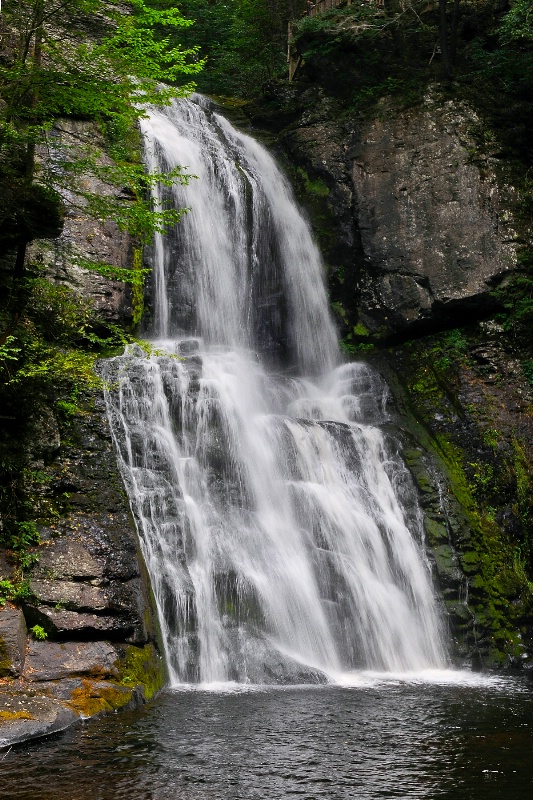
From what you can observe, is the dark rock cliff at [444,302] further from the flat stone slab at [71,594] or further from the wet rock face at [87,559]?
the flat stone slab at [71,594]

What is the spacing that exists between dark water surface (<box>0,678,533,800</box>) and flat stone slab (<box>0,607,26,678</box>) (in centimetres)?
86

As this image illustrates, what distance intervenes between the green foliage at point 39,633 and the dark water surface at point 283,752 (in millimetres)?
1064

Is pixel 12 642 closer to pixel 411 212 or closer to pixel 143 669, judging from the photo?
pixel 143 669

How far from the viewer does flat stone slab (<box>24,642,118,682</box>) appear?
627 centimetres

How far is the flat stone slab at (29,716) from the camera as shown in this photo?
16.8 ft

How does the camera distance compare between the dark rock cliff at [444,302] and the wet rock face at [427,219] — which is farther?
the wet rock face at [427,219]

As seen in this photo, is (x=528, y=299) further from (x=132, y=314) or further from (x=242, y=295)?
(x=132, y=314)

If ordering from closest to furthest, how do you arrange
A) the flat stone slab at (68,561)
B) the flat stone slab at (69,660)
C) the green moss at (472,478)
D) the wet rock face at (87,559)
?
the flat stone slab at (69,660) < the wet rock face at (87,559) < the flat stone slab at (68,561) < the green moss at (472,478)

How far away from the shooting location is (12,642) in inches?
246

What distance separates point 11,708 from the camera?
18.0ft

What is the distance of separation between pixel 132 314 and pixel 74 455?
438cm

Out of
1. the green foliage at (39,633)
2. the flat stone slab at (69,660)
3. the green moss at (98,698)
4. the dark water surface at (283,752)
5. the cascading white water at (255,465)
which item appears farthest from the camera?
the cascading white water at (255,465)

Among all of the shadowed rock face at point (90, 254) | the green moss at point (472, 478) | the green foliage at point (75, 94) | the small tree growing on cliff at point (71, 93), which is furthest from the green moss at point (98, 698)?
the shadowed rock face at point (90, 254)

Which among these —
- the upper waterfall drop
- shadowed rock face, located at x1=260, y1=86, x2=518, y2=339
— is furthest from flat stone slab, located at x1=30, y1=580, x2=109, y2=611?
shadowed rock face, located at x1=260, y1=86, x2=518, y2=339
